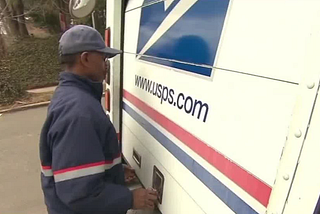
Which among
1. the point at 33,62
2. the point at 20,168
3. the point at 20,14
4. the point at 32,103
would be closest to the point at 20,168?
the point at 20,168

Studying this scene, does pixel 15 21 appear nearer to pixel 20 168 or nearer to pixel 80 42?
pixel 20 168

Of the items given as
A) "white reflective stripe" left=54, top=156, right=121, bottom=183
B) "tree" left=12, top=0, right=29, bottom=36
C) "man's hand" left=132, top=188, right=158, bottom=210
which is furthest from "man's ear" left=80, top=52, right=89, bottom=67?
"tree" left=12, top=0, right=29, bottom=36

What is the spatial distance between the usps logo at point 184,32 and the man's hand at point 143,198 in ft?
2.43

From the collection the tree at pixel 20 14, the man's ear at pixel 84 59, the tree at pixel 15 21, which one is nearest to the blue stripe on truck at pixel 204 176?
the man's ear at pixel 84 59

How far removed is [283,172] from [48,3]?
14370mm

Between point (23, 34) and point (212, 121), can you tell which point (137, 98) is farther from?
point (23, 34)

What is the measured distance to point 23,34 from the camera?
521 inches

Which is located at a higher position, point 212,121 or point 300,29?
point 300,29

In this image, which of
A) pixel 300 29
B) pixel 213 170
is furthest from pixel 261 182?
pixel 300 29

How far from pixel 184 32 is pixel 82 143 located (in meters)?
0.72

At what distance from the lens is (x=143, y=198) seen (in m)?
1.64

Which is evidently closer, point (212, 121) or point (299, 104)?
point (299, 104)

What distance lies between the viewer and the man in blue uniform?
134 cm

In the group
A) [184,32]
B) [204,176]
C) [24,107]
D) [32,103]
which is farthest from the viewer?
[32,103]
